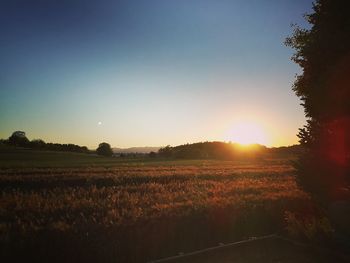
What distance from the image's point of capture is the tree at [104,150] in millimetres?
122812

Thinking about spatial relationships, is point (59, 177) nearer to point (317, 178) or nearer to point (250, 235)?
point (250, 235)

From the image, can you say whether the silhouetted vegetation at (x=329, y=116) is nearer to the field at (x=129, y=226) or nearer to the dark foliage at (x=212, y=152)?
the field at (x=129, y=226)

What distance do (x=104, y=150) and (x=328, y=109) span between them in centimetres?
11689

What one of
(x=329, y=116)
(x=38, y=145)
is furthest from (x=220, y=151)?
(x=329, y=116)

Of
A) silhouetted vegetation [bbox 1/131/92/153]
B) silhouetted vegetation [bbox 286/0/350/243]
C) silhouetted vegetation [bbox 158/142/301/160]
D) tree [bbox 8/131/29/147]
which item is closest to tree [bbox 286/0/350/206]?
silhouetted vegetation [bbox 286/0/350/243]

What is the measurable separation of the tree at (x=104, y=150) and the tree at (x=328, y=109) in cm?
11507

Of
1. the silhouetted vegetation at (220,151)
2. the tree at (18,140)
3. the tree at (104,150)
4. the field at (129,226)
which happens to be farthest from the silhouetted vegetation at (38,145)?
the field at (129,226)

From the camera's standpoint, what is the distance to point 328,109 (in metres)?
10.8

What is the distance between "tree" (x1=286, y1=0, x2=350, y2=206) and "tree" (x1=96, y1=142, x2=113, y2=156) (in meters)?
115

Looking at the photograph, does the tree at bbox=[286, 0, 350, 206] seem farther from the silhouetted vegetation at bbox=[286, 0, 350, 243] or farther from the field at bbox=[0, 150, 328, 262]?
the field at bbox=[0, 150, 328, 262]

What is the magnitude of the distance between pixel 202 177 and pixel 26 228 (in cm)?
2580

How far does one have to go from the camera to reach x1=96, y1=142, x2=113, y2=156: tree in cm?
12281

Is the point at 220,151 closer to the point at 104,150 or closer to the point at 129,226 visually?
the point at 104,150

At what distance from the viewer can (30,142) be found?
124500mm
